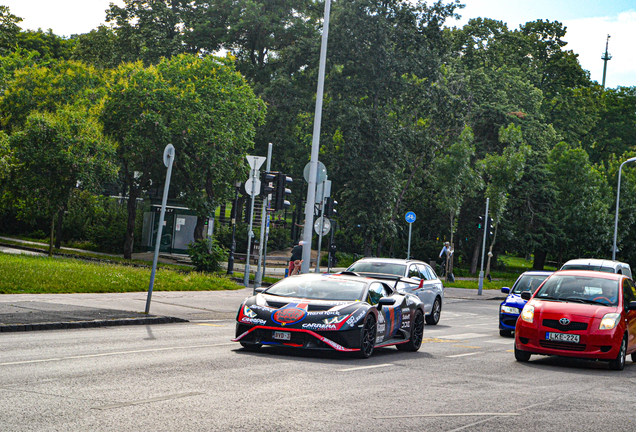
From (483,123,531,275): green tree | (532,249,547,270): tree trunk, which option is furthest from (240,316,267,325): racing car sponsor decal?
(532,249,547,270): tree trunk

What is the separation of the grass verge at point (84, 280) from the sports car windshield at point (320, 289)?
28.8 feet

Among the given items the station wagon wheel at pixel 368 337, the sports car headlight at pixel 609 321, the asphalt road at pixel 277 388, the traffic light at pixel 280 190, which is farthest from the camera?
the traffic light at pixel 280 190

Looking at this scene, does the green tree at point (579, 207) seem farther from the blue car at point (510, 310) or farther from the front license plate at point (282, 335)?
the front license plate at point (282, 335)

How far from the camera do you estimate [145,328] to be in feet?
50.4

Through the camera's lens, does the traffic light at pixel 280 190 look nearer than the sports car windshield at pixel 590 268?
No

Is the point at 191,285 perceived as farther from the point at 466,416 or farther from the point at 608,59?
the point at 608,59

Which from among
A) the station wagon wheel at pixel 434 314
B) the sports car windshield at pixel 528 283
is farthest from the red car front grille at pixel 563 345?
the station wagon wheel at pixel 434 314

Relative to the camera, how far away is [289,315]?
11820 millimetres

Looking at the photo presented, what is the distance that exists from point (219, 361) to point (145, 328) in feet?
15.3

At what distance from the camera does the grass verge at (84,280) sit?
19.8 meters

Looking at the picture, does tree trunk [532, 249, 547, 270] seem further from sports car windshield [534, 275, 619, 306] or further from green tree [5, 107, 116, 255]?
sports car windshield [534, 275, 619, 306]

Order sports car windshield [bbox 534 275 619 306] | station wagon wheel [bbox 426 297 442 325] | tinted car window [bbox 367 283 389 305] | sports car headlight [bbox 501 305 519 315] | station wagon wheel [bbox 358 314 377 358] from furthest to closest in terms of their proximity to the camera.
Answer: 1. station wagon wheel [bbox 426 297 442 325]
2. sports car headlight [bbox 501 305 519 315]
3. sports car windshield [bbox 534 275 619 306]
4. tinted car window [bbox 367 283 389 305]
5. station wagon wheel [bbox 358 314 377 358]

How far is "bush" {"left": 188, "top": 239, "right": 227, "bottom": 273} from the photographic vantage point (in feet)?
104

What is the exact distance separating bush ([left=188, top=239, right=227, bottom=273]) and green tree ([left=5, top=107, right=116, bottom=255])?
21.2 ft
